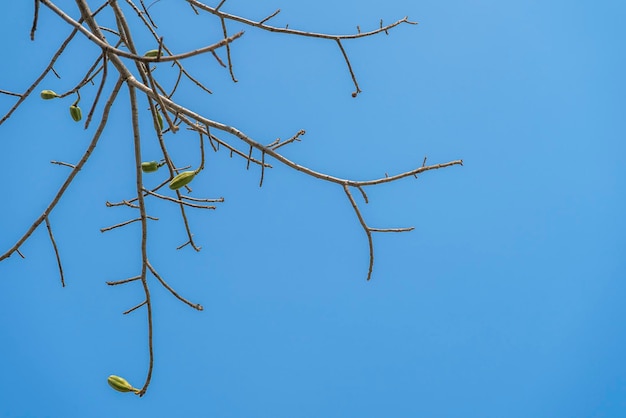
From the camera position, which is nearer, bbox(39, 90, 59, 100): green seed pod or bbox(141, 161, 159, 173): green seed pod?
bbox(141, 161, 159, 173): green seed pod

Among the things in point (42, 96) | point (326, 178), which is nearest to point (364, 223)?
point (326, 178)

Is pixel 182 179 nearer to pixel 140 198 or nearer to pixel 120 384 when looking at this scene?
pixel 140 198

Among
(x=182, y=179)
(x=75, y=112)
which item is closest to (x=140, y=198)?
(x=182, y=179)

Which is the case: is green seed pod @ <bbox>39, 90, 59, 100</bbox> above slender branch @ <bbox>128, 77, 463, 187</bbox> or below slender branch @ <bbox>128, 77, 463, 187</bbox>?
above

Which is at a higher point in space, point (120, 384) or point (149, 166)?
point (149, 166)

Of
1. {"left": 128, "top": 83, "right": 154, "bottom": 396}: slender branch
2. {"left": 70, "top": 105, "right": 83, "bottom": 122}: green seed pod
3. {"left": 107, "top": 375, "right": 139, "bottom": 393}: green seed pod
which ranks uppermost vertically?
{"left": 70, "top": 105, "right": 83, "bottom": 122}: green seed pod

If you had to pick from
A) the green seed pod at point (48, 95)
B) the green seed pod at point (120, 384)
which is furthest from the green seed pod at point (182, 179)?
the green seed pod at point (48, 95)

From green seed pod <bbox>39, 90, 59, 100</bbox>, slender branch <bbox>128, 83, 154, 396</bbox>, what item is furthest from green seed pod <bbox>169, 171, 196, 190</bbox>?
green seed pod <bbox>39, 90, 59, 100</bbox>

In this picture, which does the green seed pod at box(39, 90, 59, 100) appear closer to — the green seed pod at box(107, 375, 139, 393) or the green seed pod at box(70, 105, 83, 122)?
the green seed pod at box(70, 105, 83, 122)

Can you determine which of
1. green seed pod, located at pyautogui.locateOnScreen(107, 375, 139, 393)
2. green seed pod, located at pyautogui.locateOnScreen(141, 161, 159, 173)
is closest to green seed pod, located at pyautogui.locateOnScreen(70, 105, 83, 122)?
green seed pod, located at pyautogui.locateOnScreen(141, 161, 159, 173)

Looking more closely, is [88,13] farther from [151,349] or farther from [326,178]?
[151,349]

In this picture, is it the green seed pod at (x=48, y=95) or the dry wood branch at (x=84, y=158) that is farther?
the green seed pod at (x=48, y=95)

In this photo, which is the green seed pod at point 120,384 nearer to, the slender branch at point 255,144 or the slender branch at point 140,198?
the slender branch at point 140,198

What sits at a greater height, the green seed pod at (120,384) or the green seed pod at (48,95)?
the green seed pod at (48,95)
